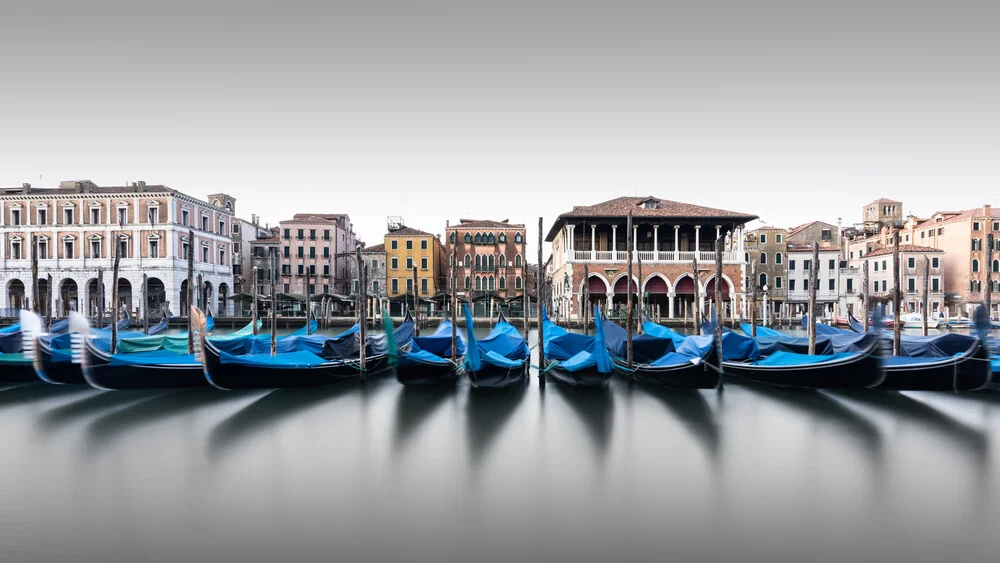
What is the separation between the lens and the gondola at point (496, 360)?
6.53 meters

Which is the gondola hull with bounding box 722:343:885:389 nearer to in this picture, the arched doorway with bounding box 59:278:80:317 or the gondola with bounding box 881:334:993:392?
the gondola with bounding box 881:334:993:392

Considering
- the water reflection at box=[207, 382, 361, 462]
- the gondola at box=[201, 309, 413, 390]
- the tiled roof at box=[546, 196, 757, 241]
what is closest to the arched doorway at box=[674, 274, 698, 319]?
the tiled roof at box=[546, 196, 757, 241]

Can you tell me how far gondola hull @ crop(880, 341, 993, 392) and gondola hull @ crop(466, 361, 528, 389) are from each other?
5.00 meters

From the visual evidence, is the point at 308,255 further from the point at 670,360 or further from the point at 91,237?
the point at 670,360

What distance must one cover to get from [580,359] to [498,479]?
3073 millimetres

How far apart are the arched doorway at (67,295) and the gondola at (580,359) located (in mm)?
22069

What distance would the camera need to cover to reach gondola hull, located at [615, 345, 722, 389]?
253 inches

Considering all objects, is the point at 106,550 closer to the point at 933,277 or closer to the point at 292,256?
the point at 292,256

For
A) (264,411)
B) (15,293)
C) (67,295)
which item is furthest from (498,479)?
(15,293)

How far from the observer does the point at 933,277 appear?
22.5 m

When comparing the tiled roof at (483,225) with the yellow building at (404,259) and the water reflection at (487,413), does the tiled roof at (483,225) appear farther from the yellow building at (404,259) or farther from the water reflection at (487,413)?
the water reflection at (487,413)

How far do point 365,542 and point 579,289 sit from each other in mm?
14954

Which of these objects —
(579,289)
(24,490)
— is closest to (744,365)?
(24,490)

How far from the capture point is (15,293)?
67.6 feet
